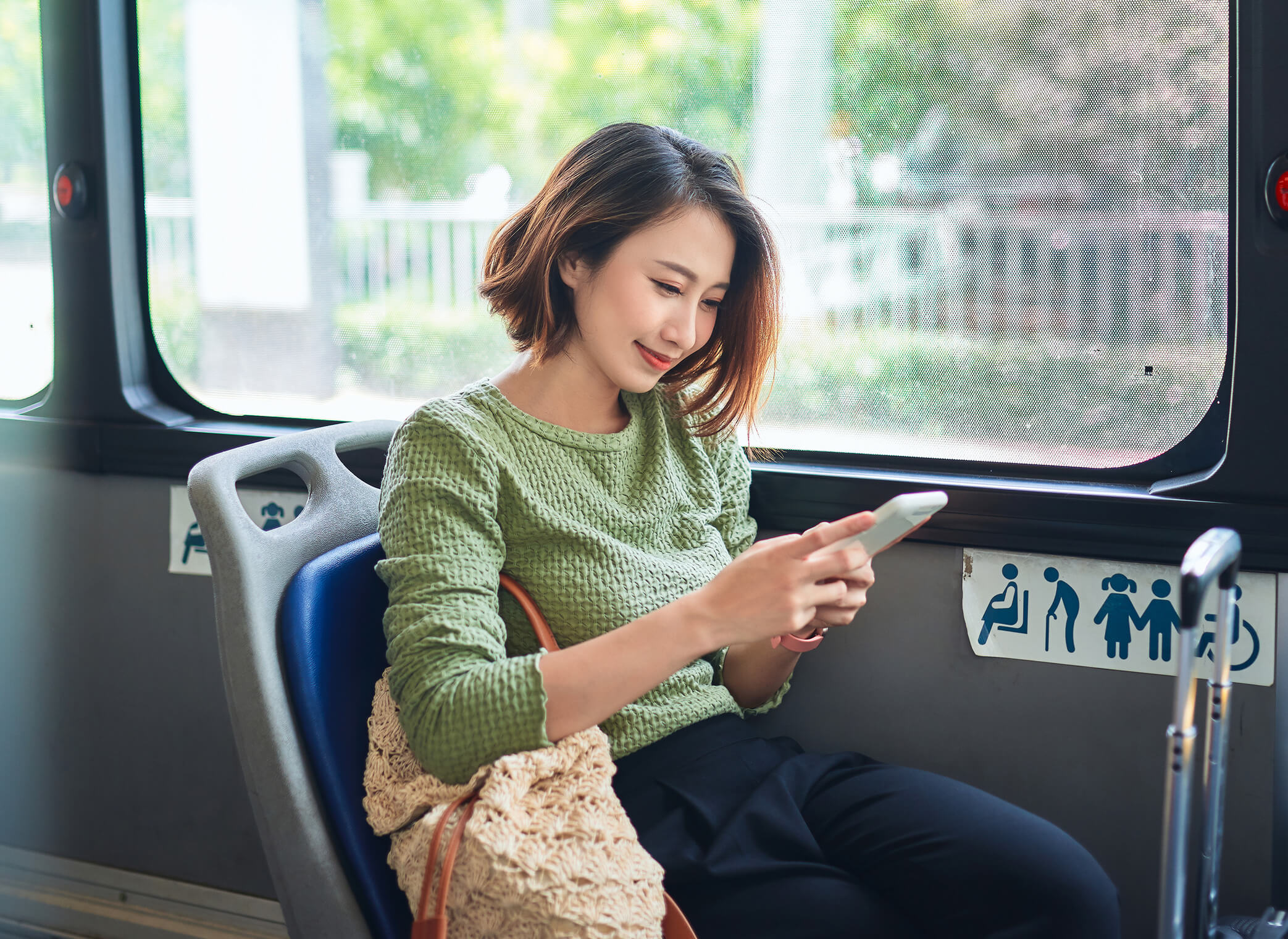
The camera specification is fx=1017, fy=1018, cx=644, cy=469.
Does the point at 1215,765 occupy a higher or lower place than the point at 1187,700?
lower

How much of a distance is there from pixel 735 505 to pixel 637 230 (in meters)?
0.45

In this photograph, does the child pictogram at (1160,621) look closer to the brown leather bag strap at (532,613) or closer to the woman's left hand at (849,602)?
the woman's left hand at (849,602)

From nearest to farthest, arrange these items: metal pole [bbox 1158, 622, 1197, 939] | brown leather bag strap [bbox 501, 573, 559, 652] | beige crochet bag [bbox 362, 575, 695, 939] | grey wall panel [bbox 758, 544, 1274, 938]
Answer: metal pole [bbox 1158, 622, 1197, 939]
beige crochet bag [bbox 362, 575, 695, 939]
brown leather bag strap [bbox 501, 573, 559, 652]
grey wall panel [bbox 758, 544, 1274, 938]

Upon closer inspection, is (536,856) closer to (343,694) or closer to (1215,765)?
(343,694)

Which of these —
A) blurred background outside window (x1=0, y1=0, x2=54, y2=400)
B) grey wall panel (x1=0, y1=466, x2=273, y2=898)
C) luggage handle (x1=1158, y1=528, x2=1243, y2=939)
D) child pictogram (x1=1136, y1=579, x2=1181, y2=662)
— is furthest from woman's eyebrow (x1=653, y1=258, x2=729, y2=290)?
blurred background outside window (x1=0, y1=0, x2=54, y2=400)

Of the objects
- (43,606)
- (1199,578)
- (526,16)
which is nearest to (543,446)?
(1199,578)

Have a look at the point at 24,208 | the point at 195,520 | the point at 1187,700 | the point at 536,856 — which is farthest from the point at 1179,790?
the point at 24,208

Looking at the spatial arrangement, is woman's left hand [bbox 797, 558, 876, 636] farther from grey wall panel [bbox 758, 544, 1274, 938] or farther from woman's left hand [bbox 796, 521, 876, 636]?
grey wall panel [bbox 758, 544, 1274, 938]

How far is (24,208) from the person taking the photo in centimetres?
207

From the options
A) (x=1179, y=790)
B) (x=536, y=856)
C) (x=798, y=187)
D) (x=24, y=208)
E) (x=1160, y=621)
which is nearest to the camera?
(x=1179, y=790)

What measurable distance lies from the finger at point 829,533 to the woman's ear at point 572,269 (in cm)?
49

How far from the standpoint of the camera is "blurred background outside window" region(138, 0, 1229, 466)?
1.45m

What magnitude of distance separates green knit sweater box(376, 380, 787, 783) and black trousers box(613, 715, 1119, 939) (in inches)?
3.2

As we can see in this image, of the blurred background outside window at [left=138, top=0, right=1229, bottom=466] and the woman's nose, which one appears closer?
the woman's nose
